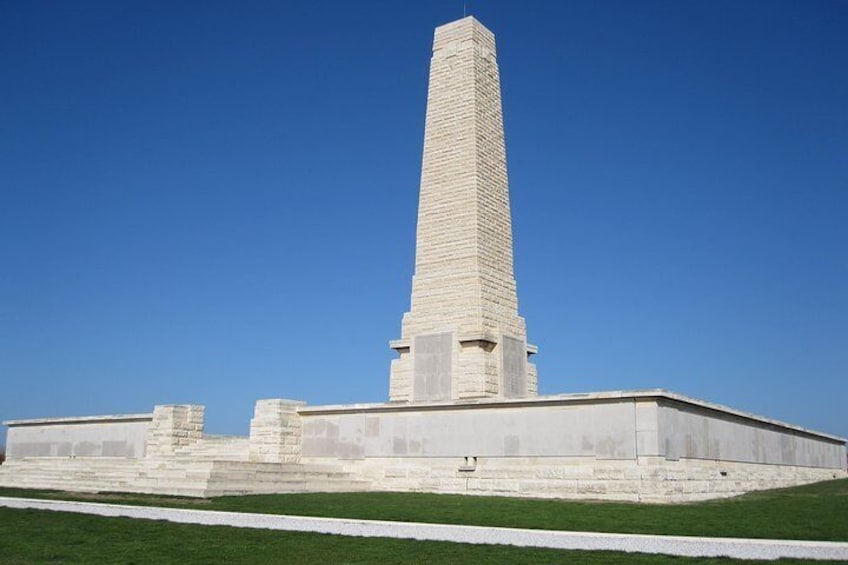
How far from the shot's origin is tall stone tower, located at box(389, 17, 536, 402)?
24828 mm

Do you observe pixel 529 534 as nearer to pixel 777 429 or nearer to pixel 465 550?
pixel 465 550

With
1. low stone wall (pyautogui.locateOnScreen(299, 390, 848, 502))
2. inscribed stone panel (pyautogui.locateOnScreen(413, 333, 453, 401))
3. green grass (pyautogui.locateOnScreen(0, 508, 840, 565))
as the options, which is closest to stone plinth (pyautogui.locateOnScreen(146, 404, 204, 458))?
low stone wall (pyautogui.locateOnScreen(299, 390, 848, 502))

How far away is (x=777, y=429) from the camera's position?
28.6m

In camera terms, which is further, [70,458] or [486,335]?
[70,458]

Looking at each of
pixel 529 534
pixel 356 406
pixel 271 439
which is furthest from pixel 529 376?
pixel 529 534

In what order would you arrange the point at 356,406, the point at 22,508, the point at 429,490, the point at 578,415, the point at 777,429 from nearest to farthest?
the point at 22,508
the point at 578,415
the point at 429,490
the point at 356,406
the point at 777,429

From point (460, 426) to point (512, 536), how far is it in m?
9.80

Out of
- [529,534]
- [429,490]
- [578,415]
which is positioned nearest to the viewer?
[529,534]

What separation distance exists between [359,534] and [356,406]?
11396 millimetres

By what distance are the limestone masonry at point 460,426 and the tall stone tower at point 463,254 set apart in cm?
5

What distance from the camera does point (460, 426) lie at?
21953 millimetres

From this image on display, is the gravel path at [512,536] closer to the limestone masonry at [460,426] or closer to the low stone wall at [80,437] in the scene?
the limestone masonry at [460,426]

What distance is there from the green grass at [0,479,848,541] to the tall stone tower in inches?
219

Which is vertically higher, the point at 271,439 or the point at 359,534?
the point at 271,439
